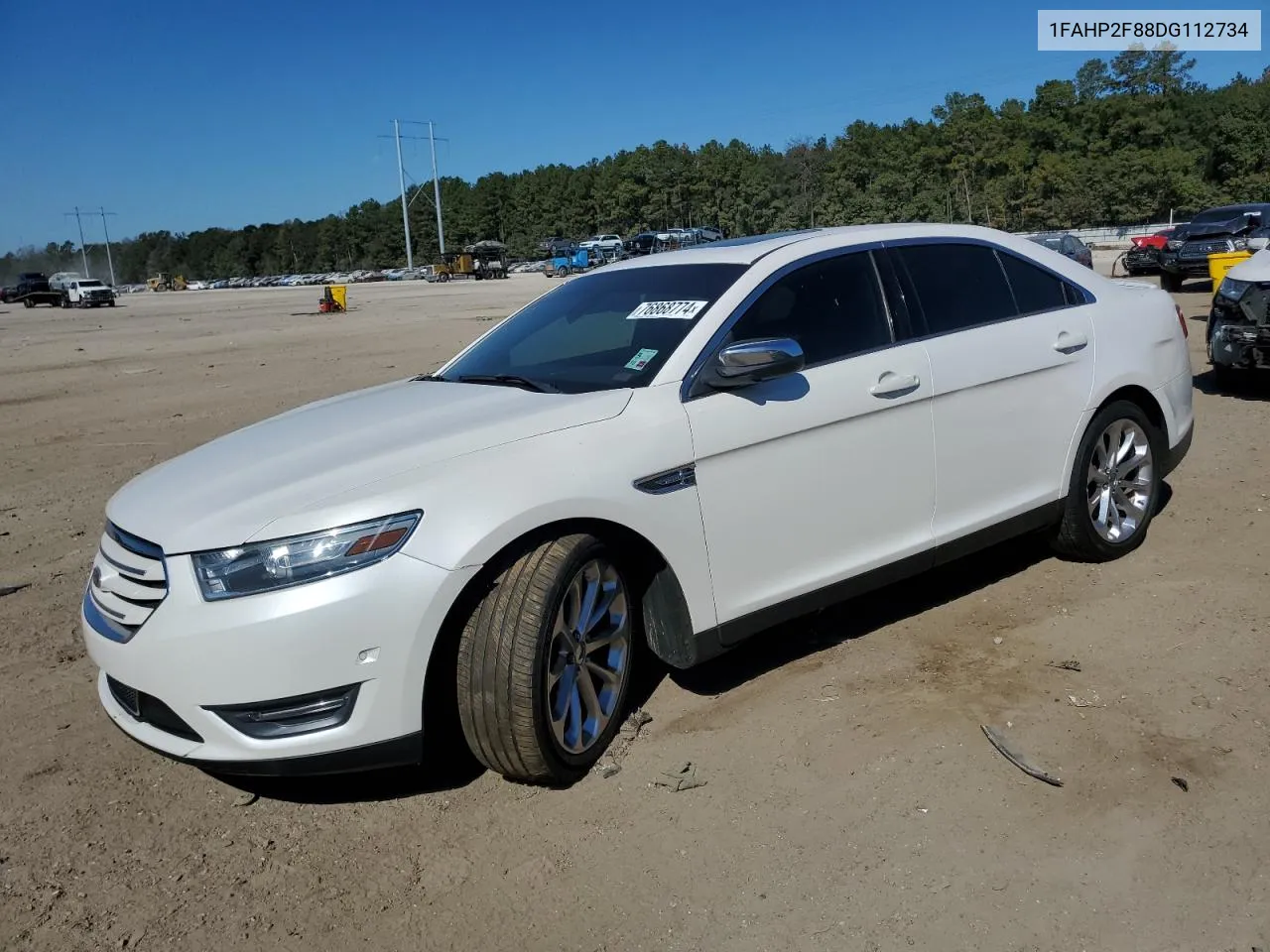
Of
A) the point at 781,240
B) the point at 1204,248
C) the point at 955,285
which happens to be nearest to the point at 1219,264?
the point at 1204,248

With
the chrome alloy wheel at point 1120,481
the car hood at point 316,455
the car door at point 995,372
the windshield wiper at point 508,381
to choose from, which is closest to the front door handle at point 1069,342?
the car door at point 995,372

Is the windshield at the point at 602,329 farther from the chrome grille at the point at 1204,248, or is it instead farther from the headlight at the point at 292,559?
the chrome grille at the point at 1204,248

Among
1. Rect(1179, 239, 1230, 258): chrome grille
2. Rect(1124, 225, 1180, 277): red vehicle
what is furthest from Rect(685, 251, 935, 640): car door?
Rect(1124, 225, 1180, 277): red vehicle

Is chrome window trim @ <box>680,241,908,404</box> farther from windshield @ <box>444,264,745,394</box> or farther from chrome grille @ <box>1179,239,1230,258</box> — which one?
chrome grille @ <box>1179,239,1230,258</box>

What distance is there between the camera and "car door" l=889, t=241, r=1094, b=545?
4195mm

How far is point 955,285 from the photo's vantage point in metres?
4.40

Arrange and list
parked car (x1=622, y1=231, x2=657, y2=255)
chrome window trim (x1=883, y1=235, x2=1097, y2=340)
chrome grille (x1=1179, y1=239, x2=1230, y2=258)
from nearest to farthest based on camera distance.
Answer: chrome window trim (x1=883, y1=235, x2=1097, y2=340)
chrome grille (x1=1179, y1=239, x2=1230, y2=258)
parked car (x1=622, y1=231, x2=657, y2=255)

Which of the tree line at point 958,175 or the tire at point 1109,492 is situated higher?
the tree line at point 958,175

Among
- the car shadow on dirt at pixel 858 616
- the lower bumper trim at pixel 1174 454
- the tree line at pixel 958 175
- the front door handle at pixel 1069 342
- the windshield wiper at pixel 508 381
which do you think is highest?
the tree line at pixel 958 175

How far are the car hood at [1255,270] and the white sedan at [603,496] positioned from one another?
4202mm

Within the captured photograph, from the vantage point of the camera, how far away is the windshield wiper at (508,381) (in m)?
3.75

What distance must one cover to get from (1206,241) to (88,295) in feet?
172

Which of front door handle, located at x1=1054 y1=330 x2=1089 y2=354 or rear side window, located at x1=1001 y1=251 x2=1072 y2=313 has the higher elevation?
rear side window, located at x1=1001 y1=251 x2=1072 y2=313

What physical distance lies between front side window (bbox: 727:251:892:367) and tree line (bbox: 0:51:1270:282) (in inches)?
2814
